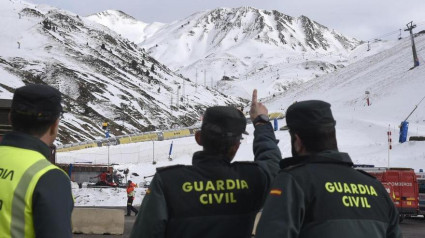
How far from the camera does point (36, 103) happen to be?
3.28m

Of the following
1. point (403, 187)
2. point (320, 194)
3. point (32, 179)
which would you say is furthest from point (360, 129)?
point (32, 179)

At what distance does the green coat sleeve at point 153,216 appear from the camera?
3.33m

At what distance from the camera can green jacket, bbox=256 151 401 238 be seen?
119 inches

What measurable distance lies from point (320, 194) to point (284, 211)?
0.27 meters

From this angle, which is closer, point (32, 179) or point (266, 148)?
point (32, 179)

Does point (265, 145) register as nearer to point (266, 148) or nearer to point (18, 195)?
point (266, 148)

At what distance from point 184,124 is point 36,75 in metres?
34.8

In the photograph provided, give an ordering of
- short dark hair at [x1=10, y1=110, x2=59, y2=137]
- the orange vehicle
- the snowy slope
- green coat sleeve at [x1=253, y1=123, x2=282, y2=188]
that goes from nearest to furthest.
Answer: short dark hair at [x1=10, y1=110, x2=59, y2=137], green coat sleeve at [x1=253, y1=123, x2=282, y2=188], the orange vehicle, the snowy slope

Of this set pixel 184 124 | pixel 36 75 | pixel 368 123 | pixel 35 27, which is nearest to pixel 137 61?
pixel 35 27

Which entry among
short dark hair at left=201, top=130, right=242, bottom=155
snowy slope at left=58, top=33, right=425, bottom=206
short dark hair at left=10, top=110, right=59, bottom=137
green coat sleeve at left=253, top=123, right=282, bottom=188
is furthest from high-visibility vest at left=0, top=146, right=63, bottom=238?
snowy slope at left=58, top=33, right=425, bottom=206

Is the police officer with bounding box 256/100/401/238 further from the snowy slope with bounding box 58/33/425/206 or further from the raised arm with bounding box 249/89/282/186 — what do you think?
the snowy slope with bounding box 58/33/425/206

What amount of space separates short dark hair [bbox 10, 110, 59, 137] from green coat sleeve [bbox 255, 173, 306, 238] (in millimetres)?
1465

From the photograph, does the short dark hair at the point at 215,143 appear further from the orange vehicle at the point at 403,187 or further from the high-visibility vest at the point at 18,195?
the orange vehicle at the point at 403,187

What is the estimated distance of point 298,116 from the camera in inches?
135
